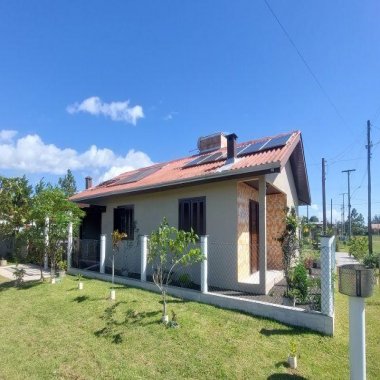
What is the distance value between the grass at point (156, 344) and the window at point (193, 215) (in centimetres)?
263

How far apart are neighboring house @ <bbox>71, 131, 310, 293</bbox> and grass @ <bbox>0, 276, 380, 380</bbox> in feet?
6.33

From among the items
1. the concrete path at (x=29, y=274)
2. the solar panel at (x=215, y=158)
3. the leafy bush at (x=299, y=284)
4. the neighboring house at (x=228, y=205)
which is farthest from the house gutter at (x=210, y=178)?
the concrete path at (x=29, y=274)

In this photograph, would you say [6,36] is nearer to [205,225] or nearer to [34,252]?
[34,252]

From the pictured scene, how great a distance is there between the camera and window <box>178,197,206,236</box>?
9.37 meters

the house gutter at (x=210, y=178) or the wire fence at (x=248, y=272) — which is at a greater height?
the house gutter at (x=210, y=178)

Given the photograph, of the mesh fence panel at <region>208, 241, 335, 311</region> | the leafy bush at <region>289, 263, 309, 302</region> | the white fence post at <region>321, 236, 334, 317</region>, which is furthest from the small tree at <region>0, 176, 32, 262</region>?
the white fence post at <region>321, 236, 334, 317</region>

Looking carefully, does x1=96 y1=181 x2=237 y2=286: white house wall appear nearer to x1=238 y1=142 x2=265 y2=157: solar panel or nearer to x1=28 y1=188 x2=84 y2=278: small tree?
x1=238 y1=142 x2=265 y2=157: solar panel

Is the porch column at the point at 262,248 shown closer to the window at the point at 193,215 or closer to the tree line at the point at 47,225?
the window at the point at 193,215

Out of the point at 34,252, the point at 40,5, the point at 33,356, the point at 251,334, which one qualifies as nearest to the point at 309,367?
the point at 251,334

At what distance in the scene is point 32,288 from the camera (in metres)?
9.74

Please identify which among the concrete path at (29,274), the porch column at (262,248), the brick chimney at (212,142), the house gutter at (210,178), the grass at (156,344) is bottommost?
the concrete path at (29,274)

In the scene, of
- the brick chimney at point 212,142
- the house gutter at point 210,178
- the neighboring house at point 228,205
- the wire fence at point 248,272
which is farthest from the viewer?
the brick chimney at point 212,142

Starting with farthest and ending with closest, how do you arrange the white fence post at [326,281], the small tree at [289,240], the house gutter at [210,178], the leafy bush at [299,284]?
the small tree at [289,240] → the house gutter at [210,178] → the leafy bush at [299,284] → the white fence post at [326,281]

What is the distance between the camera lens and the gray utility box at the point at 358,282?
3.80m
